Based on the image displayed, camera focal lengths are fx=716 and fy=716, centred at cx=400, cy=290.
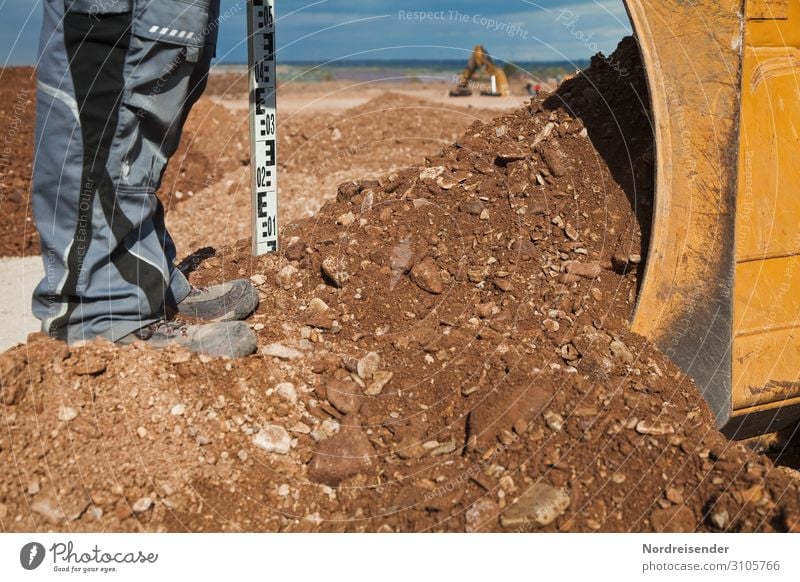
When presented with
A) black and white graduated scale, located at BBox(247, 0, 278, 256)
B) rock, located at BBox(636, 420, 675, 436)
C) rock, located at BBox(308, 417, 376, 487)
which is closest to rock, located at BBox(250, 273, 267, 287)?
black and white graduated scale, located at BBox(247, 0, 278, 256)

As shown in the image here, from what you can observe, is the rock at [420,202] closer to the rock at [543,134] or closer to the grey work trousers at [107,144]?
the rock at [543,134]

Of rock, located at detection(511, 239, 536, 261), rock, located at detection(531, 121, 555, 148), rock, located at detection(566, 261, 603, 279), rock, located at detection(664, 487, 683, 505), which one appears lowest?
rock, located at detection(664, 487, 683, 505)

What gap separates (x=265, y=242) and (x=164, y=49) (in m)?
1.47

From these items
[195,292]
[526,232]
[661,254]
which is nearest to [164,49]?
[195,292]

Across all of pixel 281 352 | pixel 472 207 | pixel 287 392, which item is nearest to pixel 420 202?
pixel 472 207

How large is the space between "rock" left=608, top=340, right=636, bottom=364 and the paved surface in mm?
3091

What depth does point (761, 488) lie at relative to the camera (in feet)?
7.79

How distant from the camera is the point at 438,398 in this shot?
285cm

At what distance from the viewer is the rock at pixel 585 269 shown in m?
3.16

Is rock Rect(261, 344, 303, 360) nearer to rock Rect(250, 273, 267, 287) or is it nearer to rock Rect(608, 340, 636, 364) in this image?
rock Rect(250, 273, 267, 287)

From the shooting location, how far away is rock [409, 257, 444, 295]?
3295 millimetres

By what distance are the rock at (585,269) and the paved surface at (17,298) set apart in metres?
2.95

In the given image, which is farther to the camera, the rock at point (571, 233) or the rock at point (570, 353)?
the rock at point (571, 233)

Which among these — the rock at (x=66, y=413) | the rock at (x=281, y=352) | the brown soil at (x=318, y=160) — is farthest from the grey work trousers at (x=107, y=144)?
the brown soil at (x=318, y=160)
